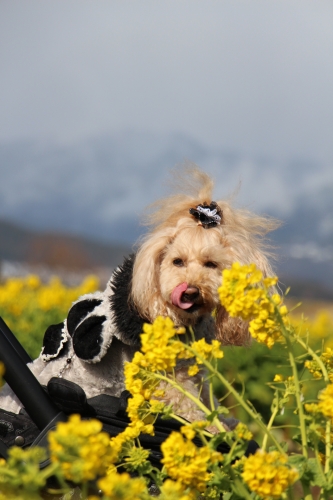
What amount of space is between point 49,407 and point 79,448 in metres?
0.80

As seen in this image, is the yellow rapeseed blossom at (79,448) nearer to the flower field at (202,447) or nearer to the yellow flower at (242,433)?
the flower field at (202,447)

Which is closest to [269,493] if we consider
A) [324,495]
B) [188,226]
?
[324,495]

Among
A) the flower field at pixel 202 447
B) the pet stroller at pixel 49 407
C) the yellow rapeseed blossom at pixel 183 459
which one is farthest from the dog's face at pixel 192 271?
the yellow rapeseed blossom at pixel 183 459

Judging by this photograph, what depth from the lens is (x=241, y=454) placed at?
1273 millimetres

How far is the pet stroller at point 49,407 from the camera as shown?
5.46 ft

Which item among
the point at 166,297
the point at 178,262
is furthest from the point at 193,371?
the point at 178,262

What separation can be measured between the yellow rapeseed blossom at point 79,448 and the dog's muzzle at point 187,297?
1.41 m

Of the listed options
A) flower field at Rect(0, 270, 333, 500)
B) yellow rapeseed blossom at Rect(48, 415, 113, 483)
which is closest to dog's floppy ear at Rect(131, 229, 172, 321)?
flower field at Rect(0, 270, 333, 500)

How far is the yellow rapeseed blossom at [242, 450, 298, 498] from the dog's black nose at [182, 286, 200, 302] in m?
1.22

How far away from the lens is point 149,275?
246 cm

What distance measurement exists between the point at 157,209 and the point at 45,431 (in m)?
1.20

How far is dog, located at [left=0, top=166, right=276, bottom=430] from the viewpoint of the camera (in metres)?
2.31

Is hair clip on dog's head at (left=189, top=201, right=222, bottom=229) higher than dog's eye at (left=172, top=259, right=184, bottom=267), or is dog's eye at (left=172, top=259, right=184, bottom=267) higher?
hair clip on dog's head at (left=189, top=201, right=222, bottom=229)

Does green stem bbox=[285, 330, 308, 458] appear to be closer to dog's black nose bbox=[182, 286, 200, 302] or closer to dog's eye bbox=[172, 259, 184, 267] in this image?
dog's black nose bbox=[182, 286, 200, 302]
